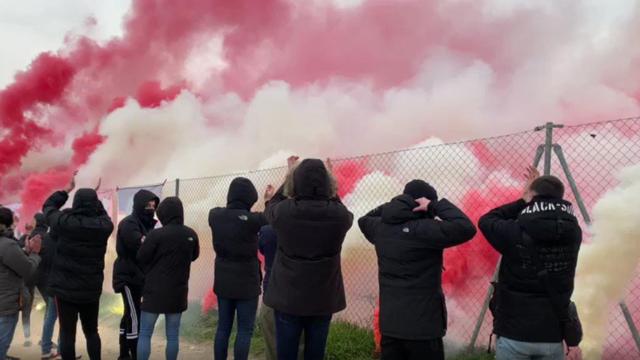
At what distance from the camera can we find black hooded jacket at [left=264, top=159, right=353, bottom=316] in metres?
3.60

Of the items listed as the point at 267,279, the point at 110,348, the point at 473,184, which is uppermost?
the point at 473,184

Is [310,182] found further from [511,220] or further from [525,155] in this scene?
[525,155]

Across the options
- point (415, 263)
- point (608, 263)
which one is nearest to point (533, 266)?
point (415, 263)

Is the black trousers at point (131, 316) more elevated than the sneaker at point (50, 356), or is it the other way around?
the black trousers at point (131, 316)

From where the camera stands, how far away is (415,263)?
10.7 ft

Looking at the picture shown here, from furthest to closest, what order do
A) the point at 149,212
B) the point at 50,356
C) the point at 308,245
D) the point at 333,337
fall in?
the point at 50,356 → the point at 333,337 → the point at 149,212 → the point at 308,245

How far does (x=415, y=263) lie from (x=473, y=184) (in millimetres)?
3918

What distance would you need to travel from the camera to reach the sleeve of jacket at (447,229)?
316cm

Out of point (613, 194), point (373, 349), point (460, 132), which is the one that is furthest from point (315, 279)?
point (460, 132)

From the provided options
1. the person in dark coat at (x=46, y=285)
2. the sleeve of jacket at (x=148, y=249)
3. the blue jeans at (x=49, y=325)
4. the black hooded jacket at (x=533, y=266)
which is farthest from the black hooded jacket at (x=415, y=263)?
the blue jeans at (x=49, y=325)

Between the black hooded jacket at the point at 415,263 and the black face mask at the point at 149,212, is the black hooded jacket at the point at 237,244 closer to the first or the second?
the black face mask at the point at 149,212

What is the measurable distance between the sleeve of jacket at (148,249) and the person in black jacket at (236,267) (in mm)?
532

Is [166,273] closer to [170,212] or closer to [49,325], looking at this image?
[170,212]

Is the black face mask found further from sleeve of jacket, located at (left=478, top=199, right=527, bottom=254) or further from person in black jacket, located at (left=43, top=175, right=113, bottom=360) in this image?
sleeve of jacket, located at (left=478, top=199, right=527, bottom=254)
